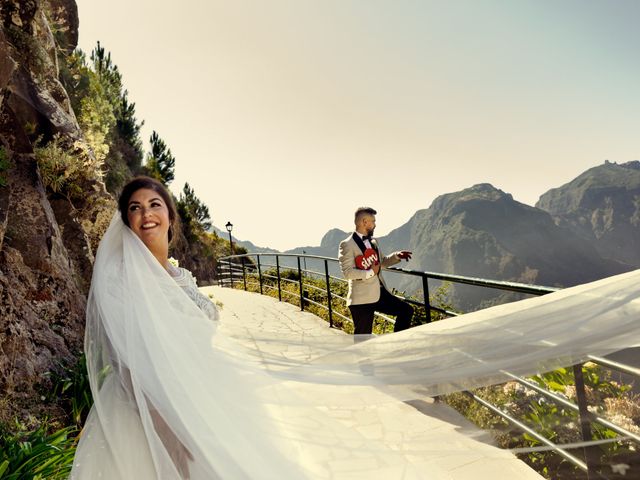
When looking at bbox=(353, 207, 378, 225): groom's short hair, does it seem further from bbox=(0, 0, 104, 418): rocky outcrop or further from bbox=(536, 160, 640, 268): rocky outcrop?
bbox=(536, 160, 640, 268): rocky outcrop

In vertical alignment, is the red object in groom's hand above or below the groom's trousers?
above

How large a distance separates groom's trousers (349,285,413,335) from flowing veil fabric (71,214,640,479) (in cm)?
228

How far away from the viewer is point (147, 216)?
1.70 m

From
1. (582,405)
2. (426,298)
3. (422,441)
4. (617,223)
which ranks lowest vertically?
(422,441)

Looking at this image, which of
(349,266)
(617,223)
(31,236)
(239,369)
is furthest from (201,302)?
(617,223)

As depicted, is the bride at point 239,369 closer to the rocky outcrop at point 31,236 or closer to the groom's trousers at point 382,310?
the rocky outcrop at point 31,236

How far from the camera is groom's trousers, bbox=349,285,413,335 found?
12.9ft

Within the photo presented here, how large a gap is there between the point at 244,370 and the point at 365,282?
8.35 ft

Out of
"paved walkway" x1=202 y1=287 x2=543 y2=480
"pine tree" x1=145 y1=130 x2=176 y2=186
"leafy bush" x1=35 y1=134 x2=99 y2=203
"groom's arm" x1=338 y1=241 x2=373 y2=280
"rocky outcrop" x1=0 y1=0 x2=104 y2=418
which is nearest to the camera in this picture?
"paved walkway" x1=202 y1=287 x2=543 y2=480

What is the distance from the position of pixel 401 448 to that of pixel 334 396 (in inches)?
11.7

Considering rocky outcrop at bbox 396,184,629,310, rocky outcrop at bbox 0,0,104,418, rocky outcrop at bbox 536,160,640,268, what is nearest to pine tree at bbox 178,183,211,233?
rocky outcrop at bbox 0,0,104,418

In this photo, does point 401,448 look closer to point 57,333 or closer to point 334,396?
point 334,396

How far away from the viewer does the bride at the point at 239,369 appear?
1.24 metres

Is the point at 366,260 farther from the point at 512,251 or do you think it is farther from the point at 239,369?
the point at 512,251
